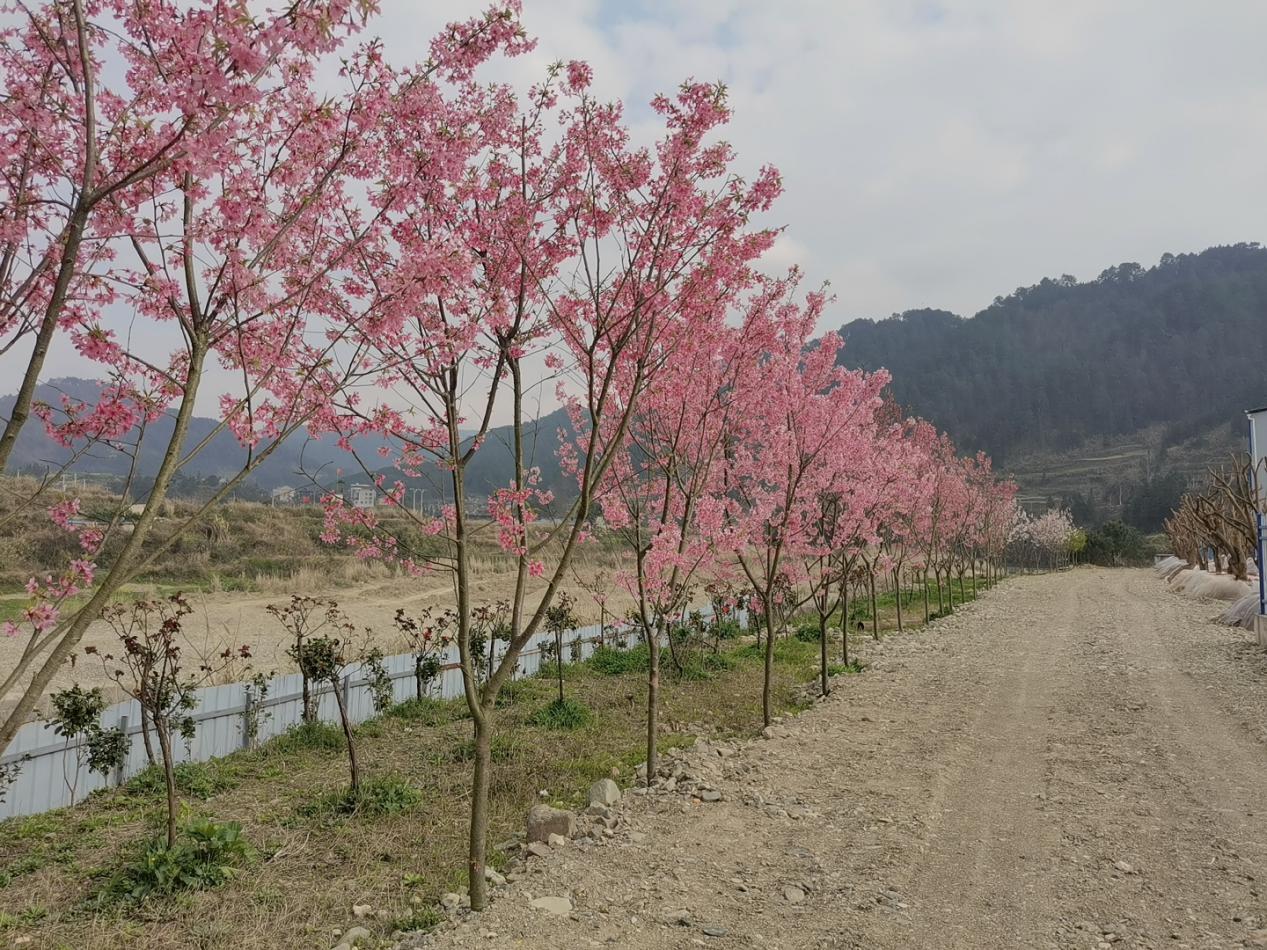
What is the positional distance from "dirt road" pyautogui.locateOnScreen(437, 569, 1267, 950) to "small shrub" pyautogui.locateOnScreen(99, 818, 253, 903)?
6.37ft

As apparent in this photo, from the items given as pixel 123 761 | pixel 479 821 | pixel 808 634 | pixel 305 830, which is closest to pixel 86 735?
pixel 123 761

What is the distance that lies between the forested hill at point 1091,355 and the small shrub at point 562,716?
311 ft

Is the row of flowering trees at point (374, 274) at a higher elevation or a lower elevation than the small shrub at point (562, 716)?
higher

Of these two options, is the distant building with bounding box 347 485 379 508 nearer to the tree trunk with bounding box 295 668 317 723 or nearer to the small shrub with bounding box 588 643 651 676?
the tree trunk with bounding box 295 668 317 723

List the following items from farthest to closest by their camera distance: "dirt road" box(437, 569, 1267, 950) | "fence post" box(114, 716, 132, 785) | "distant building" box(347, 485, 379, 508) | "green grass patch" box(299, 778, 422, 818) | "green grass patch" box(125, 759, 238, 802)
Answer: "fence post" box(114, 716, 132, 785) → "green grass patch" box(125, 759, 238, 802) → "green grass patch" box(299, 778, 422, 818) → "distant building" box(347, 485, 379, 508) → "dirt road" box(437, 569, 1267, 950)

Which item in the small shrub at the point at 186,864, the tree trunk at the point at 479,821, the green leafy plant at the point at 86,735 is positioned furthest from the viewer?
the green leafy plant at the point at 86,735

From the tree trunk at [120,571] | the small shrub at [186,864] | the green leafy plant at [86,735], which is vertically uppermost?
the tree trunk at [120,571]

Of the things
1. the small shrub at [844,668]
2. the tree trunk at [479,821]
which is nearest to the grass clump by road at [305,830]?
the tree trunk at [479,821]

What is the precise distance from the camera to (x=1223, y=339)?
125375mm

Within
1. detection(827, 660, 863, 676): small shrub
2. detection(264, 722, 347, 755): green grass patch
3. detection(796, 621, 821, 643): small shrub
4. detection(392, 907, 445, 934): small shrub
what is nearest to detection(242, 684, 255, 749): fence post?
detection(264, 722, 347, 755): green grass patch

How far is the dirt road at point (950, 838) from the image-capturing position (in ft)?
14.6

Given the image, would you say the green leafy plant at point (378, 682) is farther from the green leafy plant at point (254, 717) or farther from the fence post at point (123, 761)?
the fence post at point (123, 761)

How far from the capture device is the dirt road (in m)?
4.45

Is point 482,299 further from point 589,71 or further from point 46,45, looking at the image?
point 46,45
